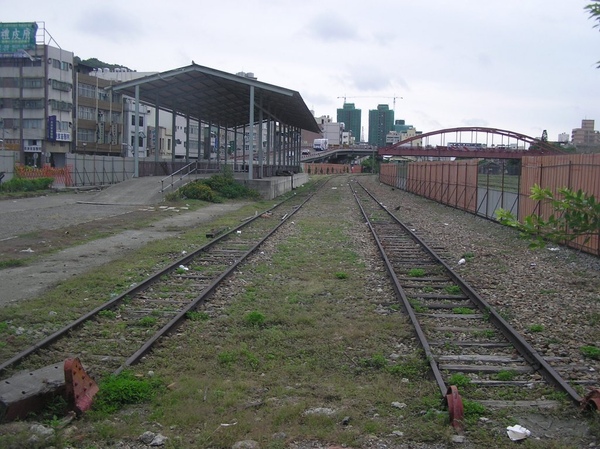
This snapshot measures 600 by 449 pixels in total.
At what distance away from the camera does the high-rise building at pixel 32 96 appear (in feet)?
208

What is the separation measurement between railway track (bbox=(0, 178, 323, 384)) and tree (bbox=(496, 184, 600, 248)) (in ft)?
14.8

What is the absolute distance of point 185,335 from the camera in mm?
8219

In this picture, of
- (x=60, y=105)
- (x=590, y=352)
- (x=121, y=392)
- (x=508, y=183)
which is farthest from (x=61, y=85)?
(x=590, y=352)

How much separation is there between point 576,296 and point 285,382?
6776 mm

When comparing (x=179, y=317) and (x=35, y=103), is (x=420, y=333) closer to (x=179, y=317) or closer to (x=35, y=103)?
(x=179, y=317)

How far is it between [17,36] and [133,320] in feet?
208

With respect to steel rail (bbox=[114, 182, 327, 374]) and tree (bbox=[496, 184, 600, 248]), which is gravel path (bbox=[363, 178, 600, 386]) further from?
steel rail (bbox=[114, 182, 327, 374])

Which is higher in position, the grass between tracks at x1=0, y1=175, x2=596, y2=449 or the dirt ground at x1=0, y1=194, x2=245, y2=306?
the dirt ground at x1=0, y1=194, x2=245, y2=306

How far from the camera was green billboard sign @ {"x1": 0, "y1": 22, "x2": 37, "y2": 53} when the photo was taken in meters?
62.8

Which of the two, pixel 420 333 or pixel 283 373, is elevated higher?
pixel 420 333

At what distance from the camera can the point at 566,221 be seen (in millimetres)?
3795

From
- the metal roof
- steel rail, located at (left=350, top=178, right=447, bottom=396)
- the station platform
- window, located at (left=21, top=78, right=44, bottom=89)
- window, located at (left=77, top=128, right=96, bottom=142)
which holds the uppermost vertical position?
window, located at (left=21, top=78, right=44, bottom=89)

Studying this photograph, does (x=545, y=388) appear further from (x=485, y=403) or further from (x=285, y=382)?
(x=285, y=382)

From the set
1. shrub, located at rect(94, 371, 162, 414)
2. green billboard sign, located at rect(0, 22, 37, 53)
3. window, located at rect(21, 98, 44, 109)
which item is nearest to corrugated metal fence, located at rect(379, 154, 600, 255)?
shrub, located at rect(94, 371, 162, 414)
